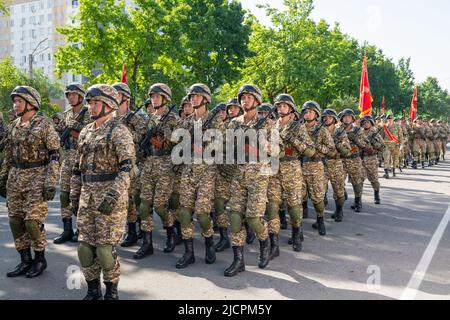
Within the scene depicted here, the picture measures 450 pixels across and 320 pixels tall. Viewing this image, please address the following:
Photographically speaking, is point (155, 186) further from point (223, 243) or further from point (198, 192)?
point (223, 243)

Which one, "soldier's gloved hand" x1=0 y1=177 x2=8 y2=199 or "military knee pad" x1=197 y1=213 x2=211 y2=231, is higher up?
"soldier's gloved hand" x1=0 y1=177 x2=8 y2=199

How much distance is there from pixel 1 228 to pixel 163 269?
12.0ft

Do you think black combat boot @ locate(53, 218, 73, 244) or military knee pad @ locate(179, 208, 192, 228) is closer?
military knee pad @ locate(179, 208, 192, 228)

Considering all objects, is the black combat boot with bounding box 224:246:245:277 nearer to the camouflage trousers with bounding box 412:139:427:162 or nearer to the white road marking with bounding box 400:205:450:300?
the white road marking with bounding box 400:205:450:300

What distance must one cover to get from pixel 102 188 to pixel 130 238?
2659 mm

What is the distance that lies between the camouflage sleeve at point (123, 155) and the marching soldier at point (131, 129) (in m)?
2.09

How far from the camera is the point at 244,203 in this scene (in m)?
5.57

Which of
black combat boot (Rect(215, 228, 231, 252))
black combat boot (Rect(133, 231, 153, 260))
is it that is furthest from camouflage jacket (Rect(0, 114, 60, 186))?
black combat boot (Rect(215, 228, 231, 252))

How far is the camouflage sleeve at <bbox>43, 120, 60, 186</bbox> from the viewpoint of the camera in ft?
16.8

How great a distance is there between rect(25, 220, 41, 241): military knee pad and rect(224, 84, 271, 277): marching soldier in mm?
2158

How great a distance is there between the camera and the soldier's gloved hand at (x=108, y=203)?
163 inches

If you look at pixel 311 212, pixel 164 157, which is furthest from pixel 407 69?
pixel 164 157

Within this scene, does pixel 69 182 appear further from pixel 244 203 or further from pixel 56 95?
pixel 56 95

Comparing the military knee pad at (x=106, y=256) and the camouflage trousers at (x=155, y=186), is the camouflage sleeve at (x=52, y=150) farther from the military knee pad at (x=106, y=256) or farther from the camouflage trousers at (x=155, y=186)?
the camouflage trousers at (x=155, y=186)
